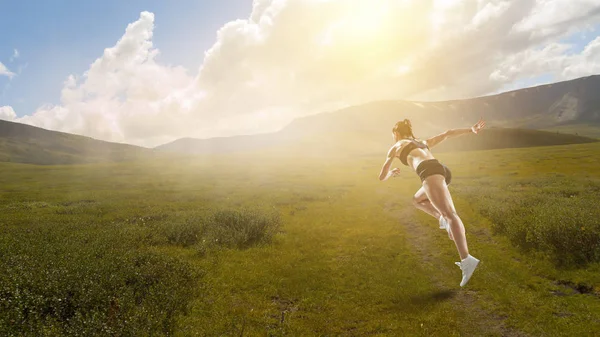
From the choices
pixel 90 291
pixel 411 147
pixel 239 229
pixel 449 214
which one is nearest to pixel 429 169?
pixel 411 147

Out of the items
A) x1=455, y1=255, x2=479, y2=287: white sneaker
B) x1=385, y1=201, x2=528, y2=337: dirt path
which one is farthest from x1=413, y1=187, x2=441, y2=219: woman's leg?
x1=385, y1=201, x2=528, y2=337: dirt path

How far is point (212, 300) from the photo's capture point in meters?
12.8

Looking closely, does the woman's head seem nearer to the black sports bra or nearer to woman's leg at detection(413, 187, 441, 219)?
the black sports bra

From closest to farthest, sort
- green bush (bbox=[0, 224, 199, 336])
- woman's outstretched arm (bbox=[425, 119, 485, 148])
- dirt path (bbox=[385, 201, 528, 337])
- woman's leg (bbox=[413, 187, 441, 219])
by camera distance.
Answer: woman's outstretched arm (bbox=[425, 119, 485, 148]) < woman's leg (bbox=[413, 187, 441, 219]) < green bush (bbox=[0, 224, 199, 336]) < dirt path (bbox=[385, 201, 528, 337])

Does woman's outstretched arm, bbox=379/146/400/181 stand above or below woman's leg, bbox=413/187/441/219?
above

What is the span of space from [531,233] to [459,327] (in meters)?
10.1

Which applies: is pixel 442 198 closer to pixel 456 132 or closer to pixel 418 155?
pixel 418 155

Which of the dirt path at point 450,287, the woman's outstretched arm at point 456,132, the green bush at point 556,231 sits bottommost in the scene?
the dirt path at point 450,287

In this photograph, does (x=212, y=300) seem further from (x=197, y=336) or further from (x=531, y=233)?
(x=531, y=233)

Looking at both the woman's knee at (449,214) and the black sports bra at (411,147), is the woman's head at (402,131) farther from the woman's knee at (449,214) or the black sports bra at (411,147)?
the woman's knee at (449,214)

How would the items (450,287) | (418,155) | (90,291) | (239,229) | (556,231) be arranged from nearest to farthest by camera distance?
(418,155) → (90,291) → (450,287) → (556,231) → (239,229)

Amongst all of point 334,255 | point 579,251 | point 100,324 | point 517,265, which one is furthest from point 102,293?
point 579,251

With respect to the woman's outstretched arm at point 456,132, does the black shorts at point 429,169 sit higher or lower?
lower

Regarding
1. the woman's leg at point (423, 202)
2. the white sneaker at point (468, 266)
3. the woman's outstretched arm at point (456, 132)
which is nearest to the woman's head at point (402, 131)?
the woman's outstretched arm at point (456, 132)
